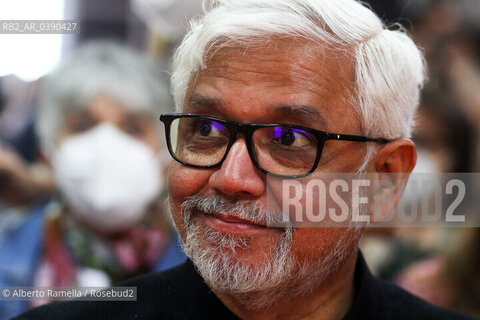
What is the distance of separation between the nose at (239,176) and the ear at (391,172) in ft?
1.64

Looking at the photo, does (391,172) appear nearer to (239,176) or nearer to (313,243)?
(313,243)

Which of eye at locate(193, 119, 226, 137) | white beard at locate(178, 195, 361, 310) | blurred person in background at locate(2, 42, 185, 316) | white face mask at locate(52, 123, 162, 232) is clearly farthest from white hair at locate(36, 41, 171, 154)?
white beard at locate(178, 195, 361, 310)

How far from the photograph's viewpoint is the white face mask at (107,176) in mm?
3203

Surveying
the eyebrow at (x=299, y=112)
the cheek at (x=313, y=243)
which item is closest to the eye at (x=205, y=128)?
the eyebrow at (x=299, y=112)

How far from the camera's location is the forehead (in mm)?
1579

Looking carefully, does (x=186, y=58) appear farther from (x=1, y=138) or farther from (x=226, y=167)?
(x=1, y=138)

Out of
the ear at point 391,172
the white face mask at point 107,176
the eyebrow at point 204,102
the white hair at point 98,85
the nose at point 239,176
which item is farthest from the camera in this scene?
the white hair at point 98,85

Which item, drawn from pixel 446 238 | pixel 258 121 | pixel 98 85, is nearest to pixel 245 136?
pixel 258 121

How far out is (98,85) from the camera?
131 inches

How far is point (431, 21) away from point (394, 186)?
2270 millimetres

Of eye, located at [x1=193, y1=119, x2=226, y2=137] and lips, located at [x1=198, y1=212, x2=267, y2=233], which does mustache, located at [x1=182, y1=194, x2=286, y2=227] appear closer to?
lips, located at [x1=198, y1=212, x2=267, y2=233]

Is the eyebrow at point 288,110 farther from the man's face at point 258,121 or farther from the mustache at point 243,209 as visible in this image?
the mustache at point 243,209

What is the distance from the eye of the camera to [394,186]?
1.86m

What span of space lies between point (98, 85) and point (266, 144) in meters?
2.02
